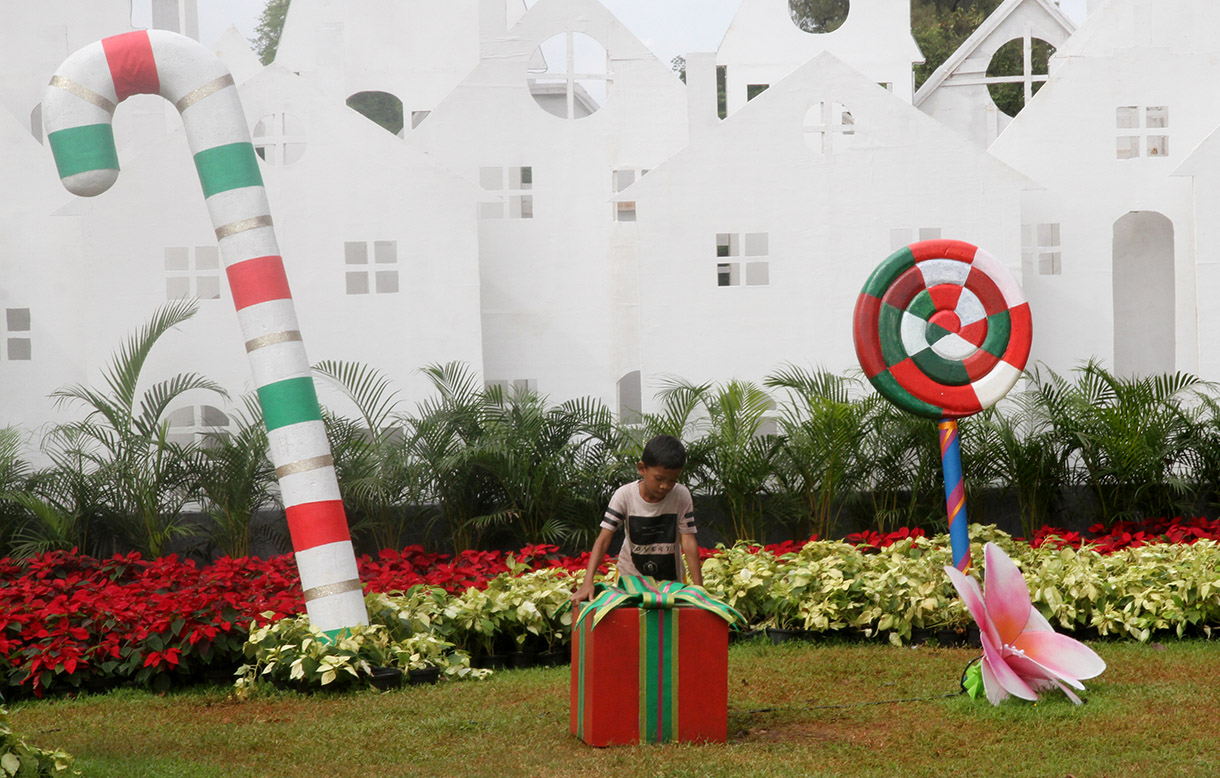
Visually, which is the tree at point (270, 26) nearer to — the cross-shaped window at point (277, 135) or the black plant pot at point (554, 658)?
the cross-shaped window at point (277, 135)

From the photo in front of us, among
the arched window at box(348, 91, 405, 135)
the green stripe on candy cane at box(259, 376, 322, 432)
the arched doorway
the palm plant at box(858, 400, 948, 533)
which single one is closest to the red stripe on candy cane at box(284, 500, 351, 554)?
the green stripe on candy cane at box(259, 376, 322, 432)

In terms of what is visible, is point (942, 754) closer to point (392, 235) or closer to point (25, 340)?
point (392, 235)

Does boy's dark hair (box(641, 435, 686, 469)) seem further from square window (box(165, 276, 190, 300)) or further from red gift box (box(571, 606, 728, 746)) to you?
square window (box(165, 276, 190, 300))

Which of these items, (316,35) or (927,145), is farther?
(316,35)

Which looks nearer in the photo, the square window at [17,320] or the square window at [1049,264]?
the square window at [17,320]

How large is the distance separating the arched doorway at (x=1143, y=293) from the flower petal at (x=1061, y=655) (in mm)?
9151

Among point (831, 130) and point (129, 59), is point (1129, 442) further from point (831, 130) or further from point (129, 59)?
point (129, 59)

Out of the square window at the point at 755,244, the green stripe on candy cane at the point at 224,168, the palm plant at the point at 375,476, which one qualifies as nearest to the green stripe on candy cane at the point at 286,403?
the green stripe on candy cane at the point at 224,168

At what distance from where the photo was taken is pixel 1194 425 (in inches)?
396

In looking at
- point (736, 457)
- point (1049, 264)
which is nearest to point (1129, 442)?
point (736, 457)

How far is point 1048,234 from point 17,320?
1058 cm

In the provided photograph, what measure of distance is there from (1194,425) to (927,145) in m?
3.78

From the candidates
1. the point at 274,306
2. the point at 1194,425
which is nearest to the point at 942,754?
the point at 274,306

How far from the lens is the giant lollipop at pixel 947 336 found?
20.4 ft
